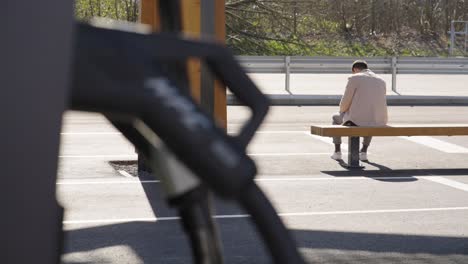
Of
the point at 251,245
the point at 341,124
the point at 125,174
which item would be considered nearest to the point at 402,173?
the point at 341,124

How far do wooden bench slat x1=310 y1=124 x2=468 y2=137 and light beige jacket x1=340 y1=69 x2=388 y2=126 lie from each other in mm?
210

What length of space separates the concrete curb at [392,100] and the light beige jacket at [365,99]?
1016 centimetres

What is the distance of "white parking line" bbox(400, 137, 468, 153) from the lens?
15.4 metres

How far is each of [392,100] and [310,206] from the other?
1483 centimetres

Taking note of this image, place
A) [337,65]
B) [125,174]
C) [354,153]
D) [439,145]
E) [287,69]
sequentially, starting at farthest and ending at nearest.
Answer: [337,65] → [287,69] → [439,145] → [354,153] → [125,174]

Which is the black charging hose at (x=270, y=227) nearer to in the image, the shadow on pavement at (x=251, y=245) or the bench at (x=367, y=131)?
the shadow on pavement at (x=251, y=245)

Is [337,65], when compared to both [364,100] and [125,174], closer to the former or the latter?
[364,100]

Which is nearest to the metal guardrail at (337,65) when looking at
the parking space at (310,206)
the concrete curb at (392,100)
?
the concrete curb at (392,100)

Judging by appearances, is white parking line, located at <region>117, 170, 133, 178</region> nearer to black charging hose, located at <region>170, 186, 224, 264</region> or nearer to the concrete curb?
black charging hose, located at <region>170, 186, 224, 264</region>

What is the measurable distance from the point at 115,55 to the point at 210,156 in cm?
14

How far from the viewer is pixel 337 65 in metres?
26.3

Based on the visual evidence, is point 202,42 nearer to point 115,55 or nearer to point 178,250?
point 115,55

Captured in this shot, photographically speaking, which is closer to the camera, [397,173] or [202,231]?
[202,231]

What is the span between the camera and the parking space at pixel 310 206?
7.77 meters
